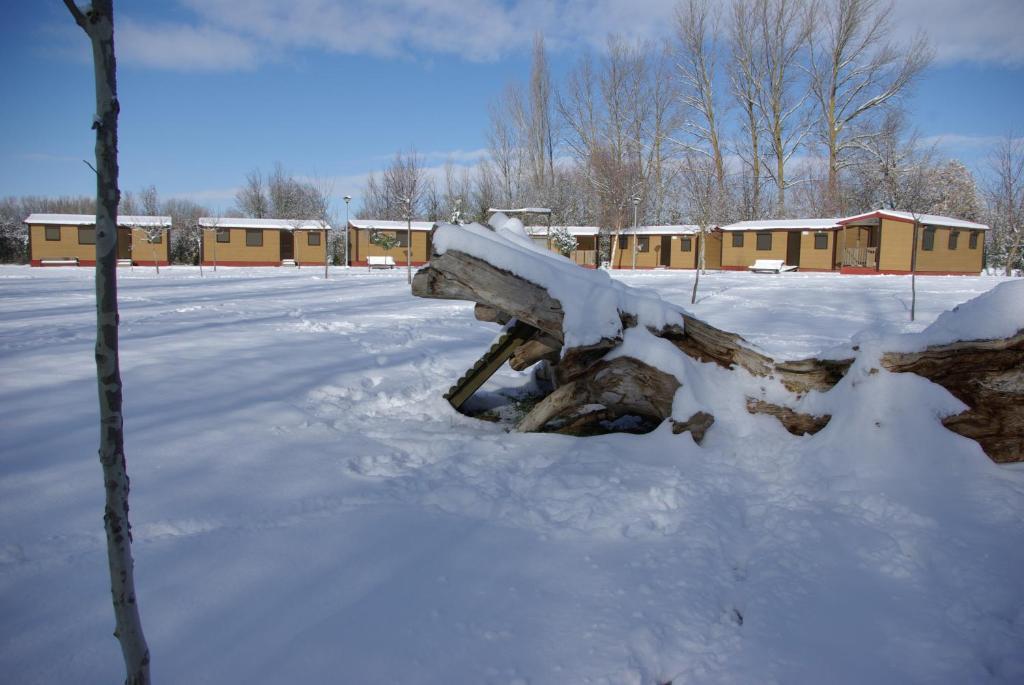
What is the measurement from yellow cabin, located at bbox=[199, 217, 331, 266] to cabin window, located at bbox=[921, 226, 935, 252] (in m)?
31.7

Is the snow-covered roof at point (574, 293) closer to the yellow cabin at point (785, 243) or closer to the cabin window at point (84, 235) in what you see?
the yellow cabin at point (785, 243)

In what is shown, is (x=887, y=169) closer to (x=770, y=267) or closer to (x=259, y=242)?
(x=770, y=267)

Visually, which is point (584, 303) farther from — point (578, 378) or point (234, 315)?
point (234, 315)

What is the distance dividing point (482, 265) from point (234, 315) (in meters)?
7.83

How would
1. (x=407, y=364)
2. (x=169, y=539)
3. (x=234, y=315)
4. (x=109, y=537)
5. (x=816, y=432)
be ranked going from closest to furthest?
1. (x=109, y=537)
2. (x=169, y=539)
3. (x=816, y=432)
4. (x=407, y=364)
5. (x=234, y=315)

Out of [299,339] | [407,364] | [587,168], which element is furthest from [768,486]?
[587,168]

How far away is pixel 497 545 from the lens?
2809mm

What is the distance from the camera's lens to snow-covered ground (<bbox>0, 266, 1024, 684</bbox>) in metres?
2.03

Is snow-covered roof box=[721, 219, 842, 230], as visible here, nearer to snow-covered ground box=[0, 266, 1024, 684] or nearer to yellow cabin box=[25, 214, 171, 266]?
snow-covered ground box=[0, 266, 1024, 684]

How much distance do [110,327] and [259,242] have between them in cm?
4004

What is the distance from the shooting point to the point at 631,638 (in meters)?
2.15

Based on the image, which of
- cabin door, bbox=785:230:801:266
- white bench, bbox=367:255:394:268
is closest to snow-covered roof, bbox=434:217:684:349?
cabin door, bbox=785:230:801:266

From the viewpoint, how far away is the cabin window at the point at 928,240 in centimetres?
2713

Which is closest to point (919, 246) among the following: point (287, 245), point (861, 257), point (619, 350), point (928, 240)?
point (928, 240)
